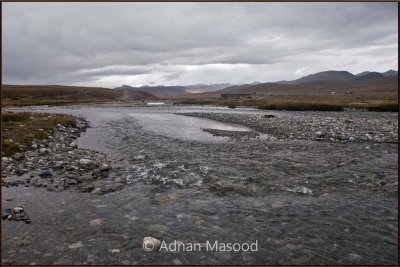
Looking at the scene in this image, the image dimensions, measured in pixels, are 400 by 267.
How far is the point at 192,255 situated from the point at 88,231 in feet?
11.1

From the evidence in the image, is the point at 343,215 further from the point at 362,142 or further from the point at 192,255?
the point at 362,142

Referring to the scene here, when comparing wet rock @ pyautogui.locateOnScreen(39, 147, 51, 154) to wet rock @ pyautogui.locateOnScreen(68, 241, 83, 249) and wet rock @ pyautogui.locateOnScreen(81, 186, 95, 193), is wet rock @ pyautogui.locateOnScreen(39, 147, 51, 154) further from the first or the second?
wet rock @ pyautogui.locateOnScreen(68, 241, 83, 249)

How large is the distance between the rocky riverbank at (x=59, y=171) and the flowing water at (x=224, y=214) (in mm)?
664

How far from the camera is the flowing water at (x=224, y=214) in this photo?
8.66m

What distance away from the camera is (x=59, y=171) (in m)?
16.6

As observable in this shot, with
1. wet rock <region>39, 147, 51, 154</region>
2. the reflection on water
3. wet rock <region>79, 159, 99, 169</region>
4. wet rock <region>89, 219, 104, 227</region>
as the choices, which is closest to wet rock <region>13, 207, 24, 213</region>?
wet rock <region>89, 219, 104, 227</region>

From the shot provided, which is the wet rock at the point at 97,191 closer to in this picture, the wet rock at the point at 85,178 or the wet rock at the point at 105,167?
the wet rock at the point at 85,178

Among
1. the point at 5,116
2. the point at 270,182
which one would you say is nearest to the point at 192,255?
the point at 270,182

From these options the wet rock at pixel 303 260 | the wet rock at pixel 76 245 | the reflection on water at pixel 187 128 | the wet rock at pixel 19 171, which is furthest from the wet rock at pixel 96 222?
the reflection on water at pixel 187 128

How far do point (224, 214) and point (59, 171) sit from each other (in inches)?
374

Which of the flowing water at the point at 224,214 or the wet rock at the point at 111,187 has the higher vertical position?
the wet rock at the point at 111,187

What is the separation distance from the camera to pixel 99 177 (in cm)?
1577

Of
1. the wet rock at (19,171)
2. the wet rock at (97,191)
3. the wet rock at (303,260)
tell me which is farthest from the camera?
the wet rock at (19,171)

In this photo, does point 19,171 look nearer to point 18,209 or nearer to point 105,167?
point 105,167
